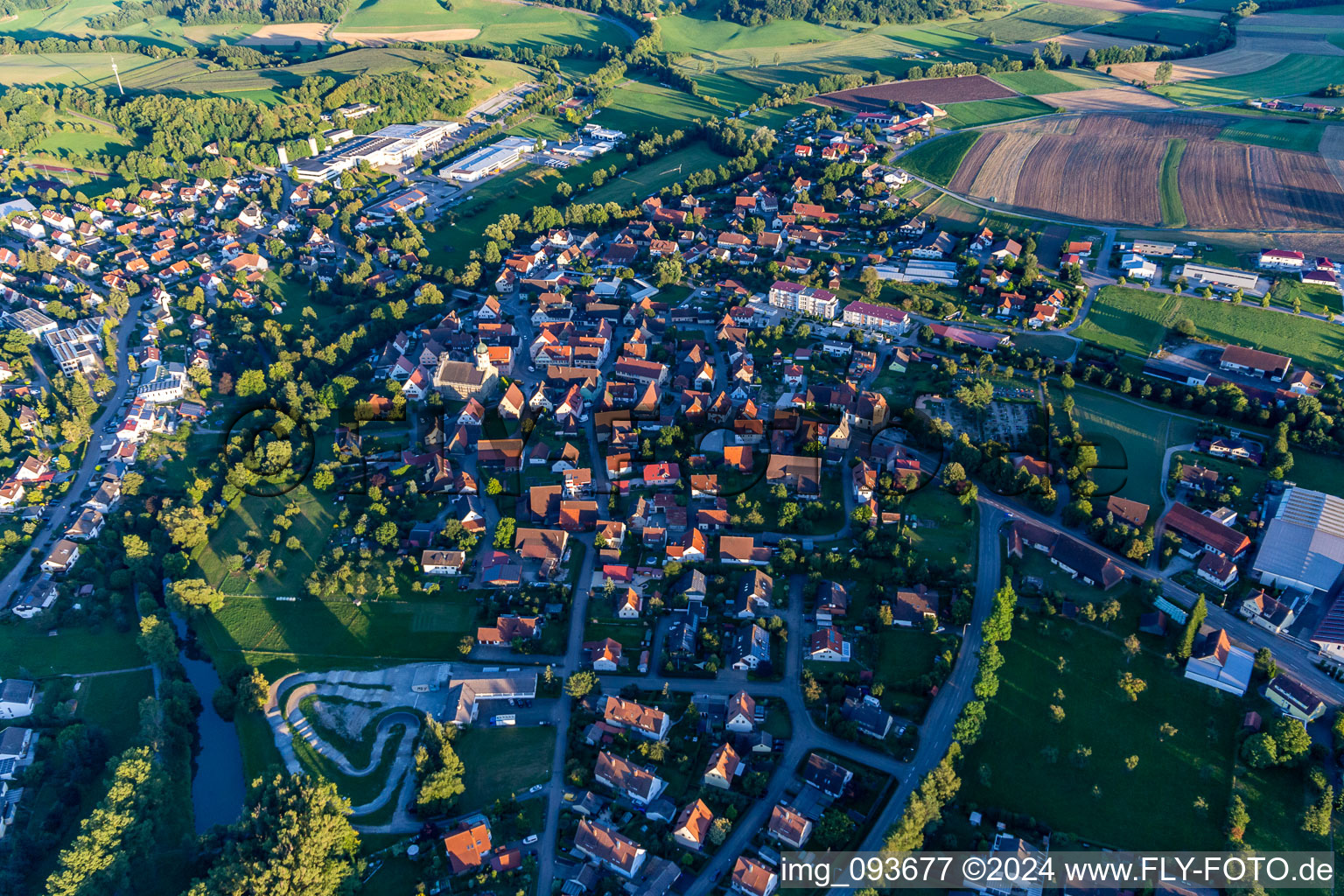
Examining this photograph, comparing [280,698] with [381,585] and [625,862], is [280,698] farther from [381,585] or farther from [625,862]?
[625,862]

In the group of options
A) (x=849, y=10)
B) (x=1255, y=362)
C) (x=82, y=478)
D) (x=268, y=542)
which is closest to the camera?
(x=268, y=542)

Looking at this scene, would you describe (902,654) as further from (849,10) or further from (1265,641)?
(849,10)

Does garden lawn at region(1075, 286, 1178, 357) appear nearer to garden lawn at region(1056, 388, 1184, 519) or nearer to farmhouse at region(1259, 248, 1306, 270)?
garden lawn at region(1056, 388, 1184, 519)

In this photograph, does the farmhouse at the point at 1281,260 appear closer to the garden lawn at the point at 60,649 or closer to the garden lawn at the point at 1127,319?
the garden lawn at the point at 1127,319

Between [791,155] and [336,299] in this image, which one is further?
[791,155]

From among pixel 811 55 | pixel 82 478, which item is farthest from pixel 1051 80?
pixel 82 478

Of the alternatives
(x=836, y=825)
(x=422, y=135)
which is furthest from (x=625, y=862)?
(x=422, y=135)

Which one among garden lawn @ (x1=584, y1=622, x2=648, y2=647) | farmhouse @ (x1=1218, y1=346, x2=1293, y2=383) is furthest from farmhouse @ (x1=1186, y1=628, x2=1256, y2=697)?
farmhouse @ (x1=1218, y1=346, x2=1293, y2=383)
